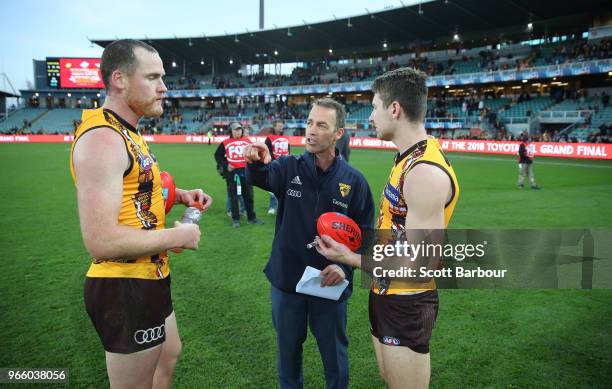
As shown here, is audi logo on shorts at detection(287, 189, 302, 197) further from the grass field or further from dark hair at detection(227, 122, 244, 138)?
dark hair at detection(227, 122, 244, 138)

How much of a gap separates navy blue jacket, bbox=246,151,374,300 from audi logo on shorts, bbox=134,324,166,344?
1001 mm

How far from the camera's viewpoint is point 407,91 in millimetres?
2533

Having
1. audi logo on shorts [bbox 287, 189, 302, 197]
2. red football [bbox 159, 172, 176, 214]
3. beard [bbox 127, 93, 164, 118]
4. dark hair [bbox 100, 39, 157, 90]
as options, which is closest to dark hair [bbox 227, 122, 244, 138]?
audi logo on shorts [bbox 287, 189, 302, 197]

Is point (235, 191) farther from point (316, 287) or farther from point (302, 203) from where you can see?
point (316, 287)

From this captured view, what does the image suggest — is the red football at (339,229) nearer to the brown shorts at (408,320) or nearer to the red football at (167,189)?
the brown shorts at (408,320)

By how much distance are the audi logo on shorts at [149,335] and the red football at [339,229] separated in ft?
3.67

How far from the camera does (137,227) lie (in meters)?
2.25

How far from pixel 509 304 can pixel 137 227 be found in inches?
195

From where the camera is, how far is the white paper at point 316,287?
280 cm

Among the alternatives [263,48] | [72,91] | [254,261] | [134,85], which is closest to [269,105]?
[263,48]

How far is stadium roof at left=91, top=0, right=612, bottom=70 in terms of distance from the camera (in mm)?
38156

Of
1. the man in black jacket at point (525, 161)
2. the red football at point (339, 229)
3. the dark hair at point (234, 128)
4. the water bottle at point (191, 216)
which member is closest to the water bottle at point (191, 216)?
the water bottle at point (191, 216)

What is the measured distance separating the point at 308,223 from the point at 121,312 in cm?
147

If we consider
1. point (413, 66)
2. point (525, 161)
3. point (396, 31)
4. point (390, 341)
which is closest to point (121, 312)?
point (390, 341)
